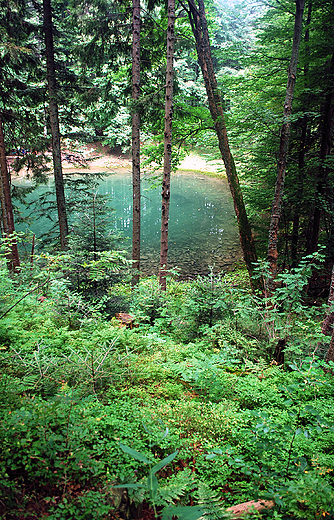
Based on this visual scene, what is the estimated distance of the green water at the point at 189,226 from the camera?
529 inches

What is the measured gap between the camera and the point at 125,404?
263 centimetres

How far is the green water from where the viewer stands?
1344 cm

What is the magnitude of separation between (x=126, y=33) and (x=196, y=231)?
1072cm

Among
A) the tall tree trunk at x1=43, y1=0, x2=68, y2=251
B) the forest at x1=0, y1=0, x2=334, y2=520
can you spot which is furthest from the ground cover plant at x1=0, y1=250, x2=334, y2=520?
the tall tree trunk at x1=43, y1=0, x2=68, y2=251

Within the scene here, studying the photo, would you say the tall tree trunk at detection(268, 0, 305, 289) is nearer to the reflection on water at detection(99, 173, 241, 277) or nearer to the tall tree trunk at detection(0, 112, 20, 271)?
the reflection on water at detection(99, 173, 241, 277)

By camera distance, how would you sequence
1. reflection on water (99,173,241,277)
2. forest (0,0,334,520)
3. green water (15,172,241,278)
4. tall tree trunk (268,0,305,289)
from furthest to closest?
1. reflection on water (99,173,241,277)
2. green water (15,172,241,278)
3. tall tree trunk (268,0,305,289)
4. forest (0,0,334,520)

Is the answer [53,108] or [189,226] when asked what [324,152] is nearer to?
[53,108]

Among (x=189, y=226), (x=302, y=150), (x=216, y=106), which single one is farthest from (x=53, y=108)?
(x=189, y=226)

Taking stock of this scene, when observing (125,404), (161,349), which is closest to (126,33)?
(161,349)

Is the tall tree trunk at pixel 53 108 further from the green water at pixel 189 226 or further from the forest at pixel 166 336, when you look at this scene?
the green water at pixel 189 226

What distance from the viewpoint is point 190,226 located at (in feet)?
62.0

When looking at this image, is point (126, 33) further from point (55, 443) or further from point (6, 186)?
point (55, 443)

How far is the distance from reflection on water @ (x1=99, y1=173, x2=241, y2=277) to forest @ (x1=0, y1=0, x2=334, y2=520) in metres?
0.74

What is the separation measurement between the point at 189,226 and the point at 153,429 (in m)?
17.0
